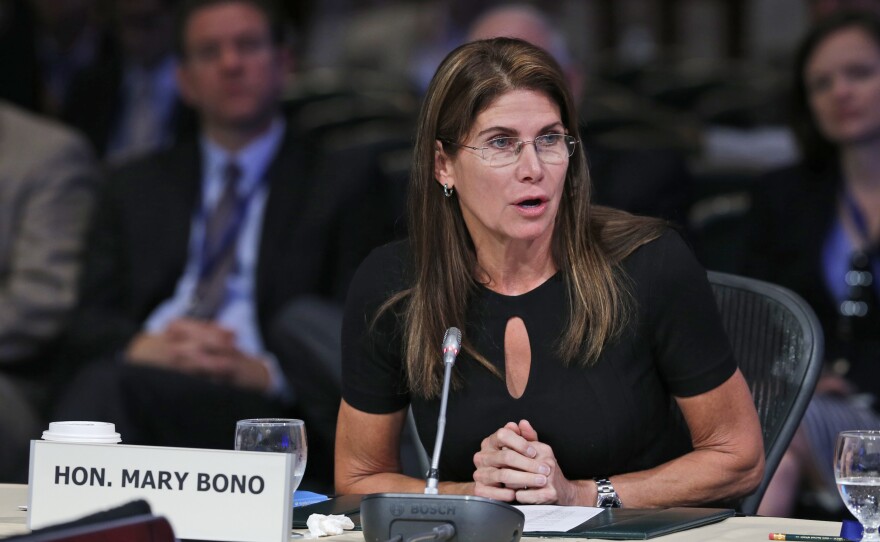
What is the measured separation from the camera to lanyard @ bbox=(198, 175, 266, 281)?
4.07 meters

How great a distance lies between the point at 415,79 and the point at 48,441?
24.8 feet

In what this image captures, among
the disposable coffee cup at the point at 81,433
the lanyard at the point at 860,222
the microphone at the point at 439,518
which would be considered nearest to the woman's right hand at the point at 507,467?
the microphone at the point at 439,518

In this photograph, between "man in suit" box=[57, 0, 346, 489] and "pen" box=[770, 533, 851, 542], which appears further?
"man in suit" box=[57, 0, 346, 489]

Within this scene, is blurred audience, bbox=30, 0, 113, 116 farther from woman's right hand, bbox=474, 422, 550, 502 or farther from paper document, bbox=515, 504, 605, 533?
paper document, bbox=515, 504, 605, 533

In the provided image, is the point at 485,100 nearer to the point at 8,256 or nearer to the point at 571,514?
the point at 571,514

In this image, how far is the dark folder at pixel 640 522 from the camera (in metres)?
1.90

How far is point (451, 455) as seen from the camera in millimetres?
2436

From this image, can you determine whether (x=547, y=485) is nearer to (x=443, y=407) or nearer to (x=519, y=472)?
(x=519, y=472)

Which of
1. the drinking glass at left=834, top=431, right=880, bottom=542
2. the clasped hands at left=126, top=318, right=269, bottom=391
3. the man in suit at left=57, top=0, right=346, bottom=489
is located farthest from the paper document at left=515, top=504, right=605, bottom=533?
the clasped hands at left=126, top=318, right=269, bottom=391

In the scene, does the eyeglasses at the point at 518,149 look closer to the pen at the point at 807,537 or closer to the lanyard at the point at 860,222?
the pen at the point at 807,537

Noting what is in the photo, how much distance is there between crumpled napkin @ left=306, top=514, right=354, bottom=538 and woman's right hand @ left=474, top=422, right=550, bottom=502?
0.28 meters

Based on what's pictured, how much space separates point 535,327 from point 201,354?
5.28 feet

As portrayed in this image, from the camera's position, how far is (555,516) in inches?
80.3

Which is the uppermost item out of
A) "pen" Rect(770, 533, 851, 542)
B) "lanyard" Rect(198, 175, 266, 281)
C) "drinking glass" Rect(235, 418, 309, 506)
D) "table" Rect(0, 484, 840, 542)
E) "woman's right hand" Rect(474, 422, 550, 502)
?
"lanyard" Rect(198, 175, 266, 281)
